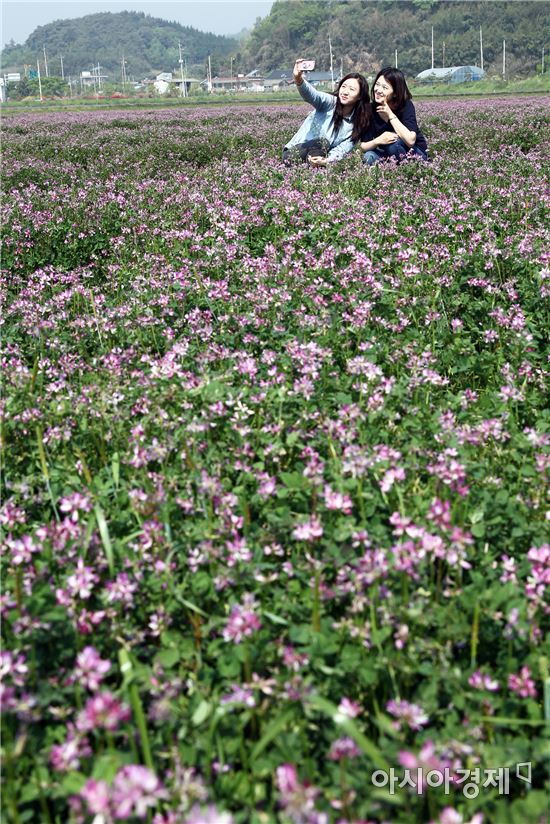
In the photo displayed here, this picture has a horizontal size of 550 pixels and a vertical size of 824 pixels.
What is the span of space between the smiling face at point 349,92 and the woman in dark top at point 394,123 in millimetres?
416

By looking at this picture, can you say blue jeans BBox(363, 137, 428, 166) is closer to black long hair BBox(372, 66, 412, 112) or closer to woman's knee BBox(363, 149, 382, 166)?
woman's knee BBox(363, 149, 382, 166)

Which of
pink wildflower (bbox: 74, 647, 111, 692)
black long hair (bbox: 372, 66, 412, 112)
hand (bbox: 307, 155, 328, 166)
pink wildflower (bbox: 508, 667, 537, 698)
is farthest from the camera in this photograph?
black long hair (bbox: 372, 66, 412, 112)

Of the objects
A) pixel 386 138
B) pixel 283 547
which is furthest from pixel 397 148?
pixel 283 547

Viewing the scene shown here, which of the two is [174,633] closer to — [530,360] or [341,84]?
[530,360]

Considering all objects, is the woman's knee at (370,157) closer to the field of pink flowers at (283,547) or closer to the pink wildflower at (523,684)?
the field of pink flowers at (283,547)

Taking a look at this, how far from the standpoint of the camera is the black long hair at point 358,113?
1094 cm

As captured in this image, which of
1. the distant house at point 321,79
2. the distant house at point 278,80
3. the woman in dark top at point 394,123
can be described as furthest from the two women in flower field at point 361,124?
the distant house at point 278,80

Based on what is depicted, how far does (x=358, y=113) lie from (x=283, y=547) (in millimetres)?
9885

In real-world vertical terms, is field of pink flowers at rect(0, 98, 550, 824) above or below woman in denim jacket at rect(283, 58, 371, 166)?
below

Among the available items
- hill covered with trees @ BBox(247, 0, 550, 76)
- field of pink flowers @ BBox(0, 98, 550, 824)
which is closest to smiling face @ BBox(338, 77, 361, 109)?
field of pink flowers @ BBox(0, 98, 550, 824)

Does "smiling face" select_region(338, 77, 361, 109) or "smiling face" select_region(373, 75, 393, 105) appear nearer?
"smiling face" select_region(338, 77, 361, 109)

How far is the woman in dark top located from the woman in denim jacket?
252mm

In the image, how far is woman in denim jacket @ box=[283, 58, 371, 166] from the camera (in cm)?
1097

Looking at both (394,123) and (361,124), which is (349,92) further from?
(394,123)
